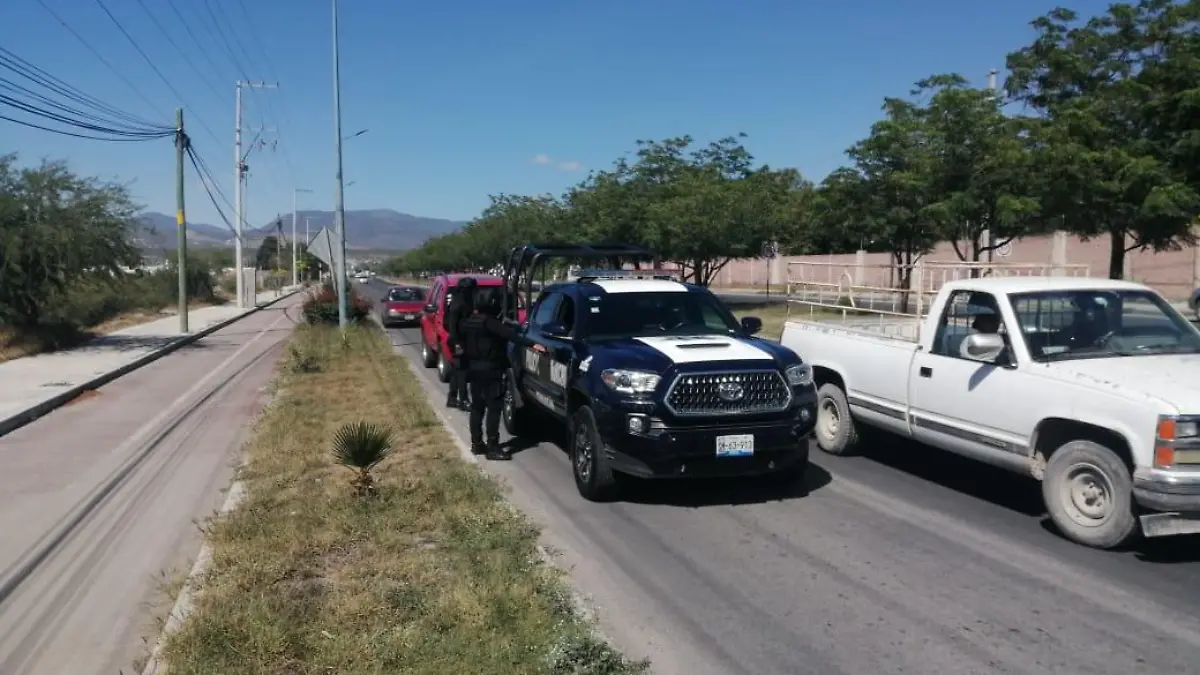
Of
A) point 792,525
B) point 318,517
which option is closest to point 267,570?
point 318,517

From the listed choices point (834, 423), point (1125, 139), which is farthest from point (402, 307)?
point (834, 423)

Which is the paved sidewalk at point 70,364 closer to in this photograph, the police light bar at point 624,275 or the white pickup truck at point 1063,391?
the police light bar at point 624,275

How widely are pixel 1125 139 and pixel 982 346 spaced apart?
14.2m

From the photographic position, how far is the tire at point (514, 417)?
11.3 m

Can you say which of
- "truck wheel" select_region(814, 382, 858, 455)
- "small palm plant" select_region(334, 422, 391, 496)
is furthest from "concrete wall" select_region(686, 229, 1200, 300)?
"small palm plant" select_region(334, 422, 391, 496)

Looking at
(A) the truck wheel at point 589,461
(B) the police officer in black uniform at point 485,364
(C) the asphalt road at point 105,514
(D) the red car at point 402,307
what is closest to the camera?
(C) the asphalt road at point 105,514

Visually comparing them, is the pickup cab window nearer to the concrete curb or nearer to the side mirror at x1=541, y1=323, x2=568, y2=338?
the side mirror at x1=541, y1=323, x2=568, y2=338

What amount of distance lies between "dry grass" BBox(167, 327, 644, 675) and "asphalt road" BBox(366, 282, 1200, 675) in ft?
1.41

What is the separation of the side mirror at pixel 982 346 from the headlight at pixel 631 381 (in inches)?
87.5

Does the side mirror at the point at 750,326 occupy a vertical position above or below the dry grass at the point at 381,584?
above

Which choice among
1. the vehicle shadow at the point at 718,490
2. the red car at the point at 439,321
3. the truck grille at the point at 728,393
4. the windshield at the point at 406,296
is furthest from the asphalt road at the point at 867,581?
the windshield at the point at 406,296

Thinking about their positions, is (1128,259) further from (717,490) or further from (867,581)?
(867,581)

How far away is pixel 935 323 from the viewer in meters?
8.31

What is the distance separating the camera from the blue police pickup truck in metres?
7.54
